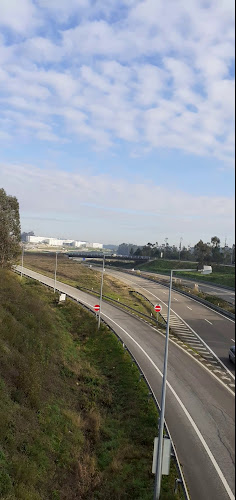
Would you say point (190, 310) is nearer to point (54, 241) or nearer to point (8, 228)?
point (8, 228)

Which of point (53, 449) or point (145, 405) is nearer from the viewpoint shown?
point (53, 449)

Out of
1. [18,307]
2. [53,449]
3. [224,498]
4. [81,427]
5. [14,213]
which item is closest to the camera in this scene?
[224,498]

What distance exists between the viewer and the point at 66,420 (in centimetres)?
2039

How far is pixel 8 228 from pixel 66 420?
115 feet

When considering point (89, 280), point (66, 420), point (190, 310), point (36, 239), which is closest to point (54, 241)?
point (36, 239)

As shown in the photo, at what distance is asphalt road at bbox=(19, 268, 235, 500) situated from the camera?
1397 cm

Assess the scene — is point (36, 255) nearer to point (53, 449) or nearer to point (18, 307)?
point (18, 307)

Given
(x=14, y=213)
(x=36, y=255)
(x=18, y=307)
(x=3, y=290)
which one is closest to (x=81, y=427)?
(x=18, y=307)

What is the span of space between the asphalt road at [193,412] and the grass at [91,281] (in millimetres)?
16744

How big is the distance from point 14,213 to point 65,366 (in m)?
29.7

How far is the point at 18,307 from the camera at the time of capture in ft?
107

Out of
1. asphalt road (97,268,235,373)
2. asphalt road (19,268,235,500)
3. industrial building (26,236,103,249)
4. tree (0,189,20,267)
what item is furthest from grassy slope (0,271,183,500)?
industrial building (26,236,103,249)

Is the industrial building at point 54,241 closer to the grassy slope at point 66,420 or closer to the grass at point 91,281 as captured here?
the grass at point 91,281

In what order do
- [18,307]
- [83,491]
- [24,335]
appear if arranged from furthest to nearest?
[18,307] < [24,335] < [83,491]
